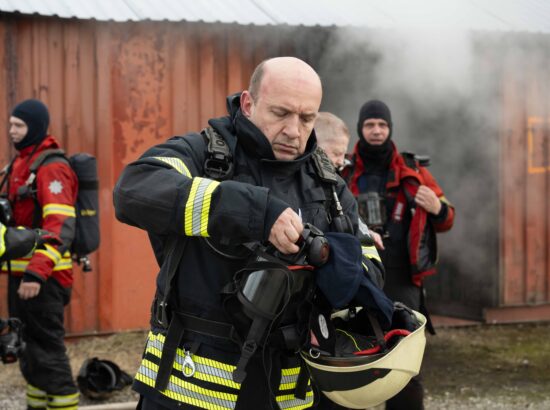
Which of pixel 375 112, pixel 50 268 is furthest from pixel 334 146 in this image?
pixel 50 268

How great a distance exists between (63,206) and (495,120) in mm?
4729

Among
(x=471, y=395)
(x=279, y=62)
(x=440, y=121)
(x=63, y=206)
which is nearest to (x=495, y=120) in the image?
(x=440, y=121)

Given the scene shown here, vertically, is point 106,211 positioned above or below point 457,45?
below

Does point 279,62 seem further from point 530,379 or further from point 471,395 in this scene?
point 530,379

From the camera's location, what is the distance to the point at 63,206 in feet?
15.9

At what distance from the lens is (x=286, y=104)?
8.24 feet

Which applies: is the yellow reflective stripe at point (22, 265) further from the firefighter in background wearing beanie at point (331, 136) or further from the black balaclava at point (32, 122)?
the firefighter in background wearing beanie at point (331, 136)

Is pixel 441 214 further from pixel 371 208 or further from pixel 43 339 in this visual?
pixel 43 339

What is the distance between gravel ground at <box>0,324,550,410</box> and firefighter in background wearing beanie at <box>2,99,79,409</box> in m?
0.84

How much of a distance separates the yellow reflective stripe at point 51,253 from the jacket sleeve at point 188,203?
2.54 m

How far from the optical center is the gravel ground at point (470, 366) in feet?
19.3

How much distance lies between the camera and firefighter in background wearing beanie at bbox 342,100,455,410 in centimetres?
486

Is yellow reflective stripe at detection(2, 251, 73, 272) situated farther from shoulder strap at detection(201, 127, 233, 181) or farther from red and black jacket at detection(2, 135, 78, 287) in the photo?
shoulder strap at detection(201, 127, 233, 181)

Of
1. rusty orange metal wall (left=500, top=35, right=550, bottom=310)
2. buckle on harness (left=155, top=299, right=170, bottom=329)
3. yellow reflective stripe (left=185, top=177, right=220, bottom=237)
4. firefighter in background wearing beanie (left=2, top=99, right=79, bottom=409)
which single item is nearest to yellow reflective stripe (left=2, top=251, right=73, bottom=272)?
firefighter in background wearing beanie (left=2, top=99, right=79, bottom=409)
